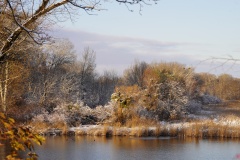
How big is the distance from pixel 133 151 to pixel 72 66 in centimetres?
2377

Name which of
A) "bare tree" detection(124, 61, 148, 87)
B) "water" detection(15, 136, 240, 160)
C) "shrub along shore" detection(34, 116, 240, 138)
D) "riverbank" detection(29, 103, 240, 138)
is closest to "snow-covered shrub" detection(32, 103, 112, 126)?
"riverbank" detection(29, 103, 240, 138)

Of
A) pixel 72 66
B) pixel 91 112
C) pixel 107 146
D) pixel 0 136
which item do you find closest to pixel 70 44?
pixel 72 66

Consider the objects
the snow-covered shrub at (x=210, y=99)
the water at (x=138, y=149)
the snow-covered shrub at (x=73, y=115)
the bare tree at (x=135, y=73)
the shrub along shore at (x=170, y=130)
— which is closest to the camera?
the water at (x=138, y=149)

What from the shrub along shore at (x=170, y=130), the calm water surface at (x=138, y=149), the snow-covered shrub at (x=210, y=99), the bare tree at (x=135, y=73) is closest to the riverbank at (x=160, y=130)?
the shrub along shore at (x=170, y=130)

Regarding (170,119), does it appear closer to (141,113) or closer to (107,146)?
(141,113)

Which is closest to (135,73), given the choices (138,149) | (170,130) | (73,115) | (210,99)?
Result: (210,99)

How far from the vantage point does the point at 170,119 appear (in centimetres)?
2480

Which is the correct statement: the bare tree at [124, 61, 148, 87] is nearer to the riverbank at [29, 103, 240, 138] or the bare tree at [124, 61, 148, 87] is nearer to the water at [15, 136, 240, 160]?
the riverbank at [29, 103, 240, 138]

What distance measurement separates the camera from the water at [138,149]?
45.6 feet

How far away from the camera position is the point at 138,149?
15484 mm

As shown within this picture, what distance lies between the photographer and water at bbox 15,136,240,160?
45.6 feet

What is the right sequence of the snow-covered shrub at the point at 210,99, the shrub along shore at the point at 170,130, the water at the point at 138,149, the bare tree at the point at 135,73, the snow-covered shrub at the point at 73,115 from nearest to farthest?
the water at the point at 138,149, the shrub along shore at the point at 170,130, the snow-covered shrub at the point at 73,115, the bare tree at the point at 135,73, the snow-covered shrub at the point at 210,99

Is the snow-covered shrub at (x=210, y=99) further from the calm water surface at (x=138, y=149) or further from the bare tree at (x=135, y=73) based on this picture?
the calm water surface at (x=138, y=149)

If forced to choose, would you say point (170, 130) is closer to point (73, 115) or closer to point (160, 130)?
point (160, 130)
